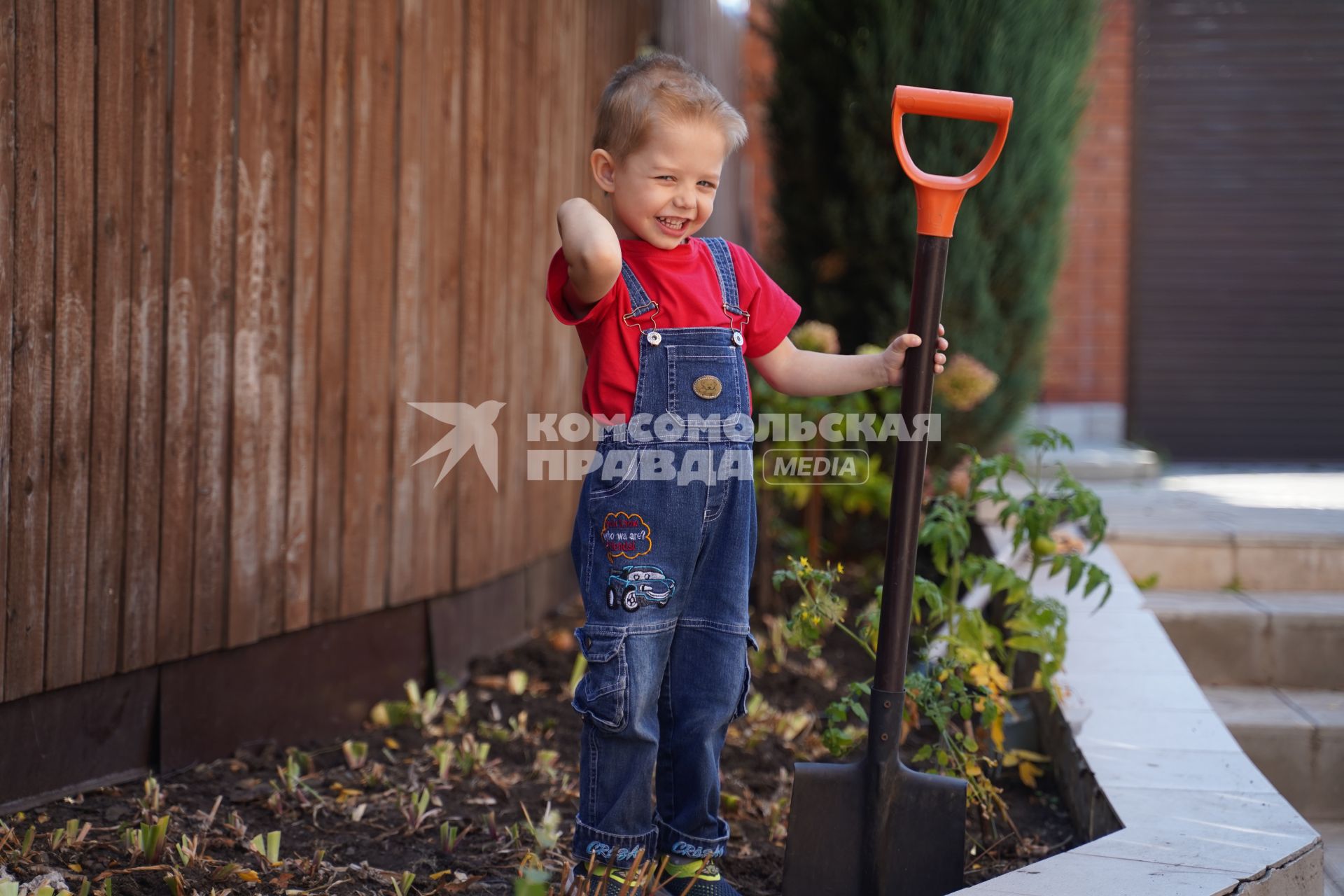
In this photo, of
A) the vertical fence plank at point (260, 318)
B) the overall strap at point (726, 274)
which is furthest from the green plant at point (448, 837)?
the overall strap at point (726, 274)

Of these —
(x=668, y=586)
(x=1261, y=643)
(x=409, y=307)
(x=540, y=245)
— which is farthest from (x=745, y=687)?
(x=540, y=245)

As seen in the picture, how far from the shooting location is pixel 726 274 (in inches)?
81.5

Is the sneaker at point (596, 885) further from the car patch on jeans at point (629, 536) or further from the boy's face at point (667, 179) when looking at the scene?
the boy's face at point (667, 179)

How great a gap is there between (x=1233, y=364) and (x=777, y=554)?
4025 mm

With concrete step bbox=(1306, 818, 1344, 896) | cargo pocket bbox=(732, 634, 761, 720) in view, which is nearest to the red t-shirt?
cargo pocket bbox=(732, 634, 761, 720)

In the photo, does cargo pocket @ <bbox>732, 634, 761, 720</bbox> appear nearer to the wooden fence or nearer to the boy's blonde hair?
the boy's blonde hair

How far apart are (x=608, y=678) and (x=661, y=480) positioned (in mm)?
341

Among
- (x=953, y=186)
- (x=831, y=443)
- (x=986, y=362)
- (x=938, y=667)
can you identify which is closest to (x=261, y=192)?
(x=953, y=186)

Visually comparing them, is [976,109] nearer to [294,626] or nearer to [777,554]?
[294,626]

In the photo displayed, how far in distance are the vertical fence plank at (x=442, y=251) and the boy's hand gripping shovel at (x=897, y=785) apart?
5.67ft

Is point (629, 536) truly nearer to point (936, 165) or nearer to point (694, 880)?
point (694, 880)

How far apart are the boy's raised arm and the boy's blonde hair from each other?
0.50 ft

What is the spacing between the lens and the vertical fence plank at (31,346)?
2.15 metres

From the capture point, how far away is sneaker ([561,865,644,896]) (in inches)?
73.7
